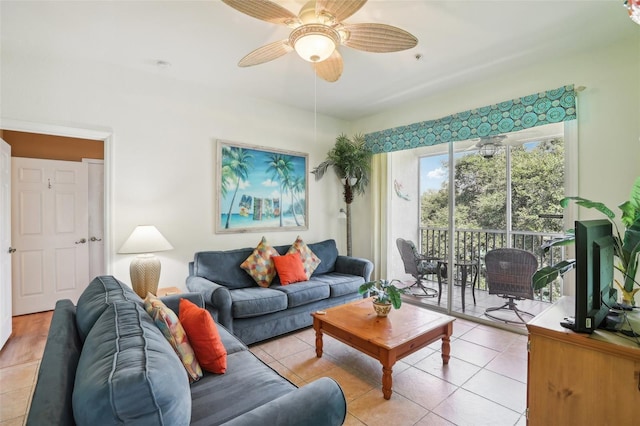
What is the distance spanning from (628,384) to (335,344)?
2112mm

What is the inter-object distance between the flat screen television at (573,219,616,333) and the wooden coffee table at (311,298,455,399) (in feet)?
3.62

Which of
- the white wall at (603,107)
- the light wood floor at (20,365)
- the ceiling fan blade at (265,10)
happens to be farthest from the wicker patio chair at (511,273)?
the light wood floor at (20,365)

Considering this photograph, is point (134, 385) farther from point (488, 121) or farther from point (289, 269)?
point (488, 121)

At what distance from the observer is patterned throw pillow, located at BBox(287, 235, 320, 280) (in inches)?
147

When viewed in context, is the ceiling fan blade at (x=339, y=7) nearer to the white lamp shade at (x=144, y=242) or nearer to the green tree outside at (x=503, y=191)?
the white lamp shade at (x=144, y=242)

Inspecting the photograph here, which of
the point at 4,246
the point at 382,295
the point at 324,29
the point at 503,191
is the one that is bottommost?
the point at 382,295

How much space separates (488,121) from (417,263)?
1.90 metres

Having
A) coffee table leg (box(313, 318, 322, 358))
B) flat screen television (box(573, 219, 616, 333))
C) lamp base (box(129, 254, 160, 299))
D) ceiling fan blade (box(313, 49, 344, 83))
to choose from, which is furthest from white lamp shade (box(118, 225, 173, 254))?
flat screen television (box(573, 219, 616, 333))

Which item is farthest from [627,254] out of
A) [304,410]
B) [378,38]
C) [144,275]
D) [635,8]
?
[144,275]

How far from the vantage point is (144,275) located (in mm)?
2799

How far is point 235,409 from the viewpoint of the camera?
52.2 inches

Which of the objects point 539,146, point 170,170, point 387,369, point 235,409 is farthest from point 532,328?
A: point 170,170

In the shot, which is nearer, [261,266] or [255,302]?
[255,302]

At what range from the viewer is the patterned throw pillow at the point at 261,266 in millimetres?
3359
